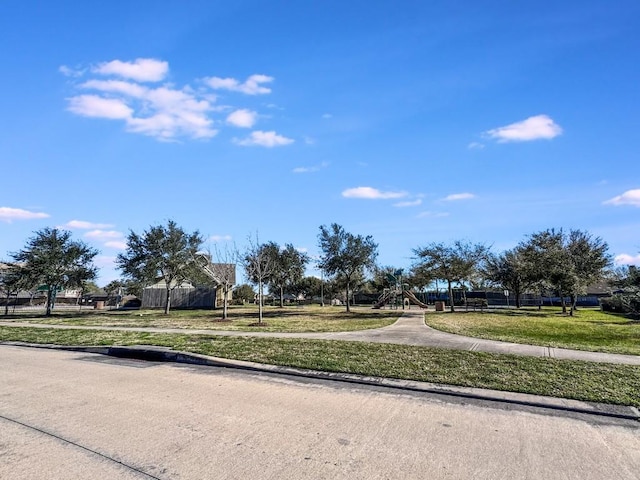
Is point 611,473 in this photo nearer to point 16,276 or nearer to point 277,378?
point 277,378

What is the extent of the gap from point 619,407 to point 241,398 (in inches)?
213

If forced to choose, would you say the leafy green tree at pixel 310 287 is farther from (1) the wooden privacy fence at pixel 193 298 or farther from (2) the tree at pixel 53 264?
(2) the tree at pixel 53 264

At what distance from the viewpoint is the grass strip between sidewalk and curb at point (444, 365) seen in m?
6.33

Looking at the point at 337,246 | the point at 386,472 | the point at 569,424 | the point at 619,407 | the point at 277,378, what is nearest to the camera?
the point at 386,472

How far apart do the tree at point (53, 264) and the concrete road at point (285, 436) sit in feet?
82.5

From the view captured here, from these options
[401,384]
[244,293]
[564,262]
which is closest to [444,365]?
[401,384]

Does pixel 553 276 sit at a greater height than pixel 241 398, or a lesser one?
greater

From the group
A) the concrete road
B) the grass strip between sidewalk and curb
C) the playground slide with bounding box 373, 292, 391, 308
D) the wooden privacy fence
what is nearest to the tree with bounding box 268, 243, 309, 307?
the wooden privacy fence

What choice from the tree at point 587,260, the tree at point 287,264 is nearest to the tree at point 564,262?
the tree at point 587,260

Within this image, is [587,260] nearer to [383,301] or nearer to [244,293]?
[383,301]

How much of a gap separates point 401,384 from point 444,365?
5.31 ft

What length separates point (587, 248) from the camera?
33781mm

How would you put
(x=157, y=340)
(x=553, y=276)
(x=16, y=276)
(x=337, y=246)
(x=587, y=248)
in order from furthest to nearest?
(x=587, y=248)
(x=337, y=246)
(x=553, y=276)
(x=16, y=276)
(x=157, y=340)

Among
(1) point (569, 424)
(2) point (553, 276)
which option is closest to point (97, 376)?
(1) point (569, 424)
